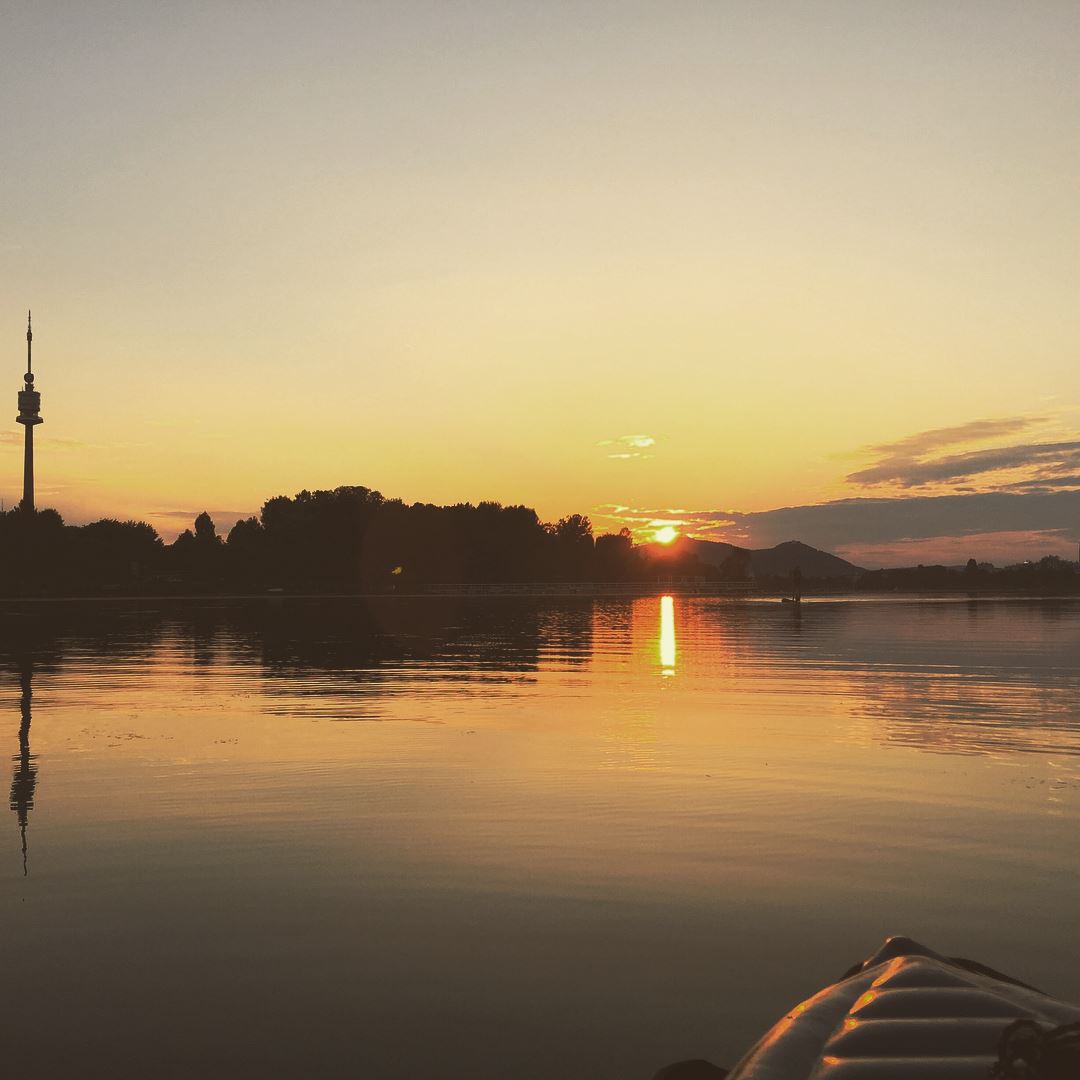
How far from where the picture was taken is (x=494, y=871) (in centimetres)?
920

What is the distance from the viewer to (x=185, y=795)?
12398mm

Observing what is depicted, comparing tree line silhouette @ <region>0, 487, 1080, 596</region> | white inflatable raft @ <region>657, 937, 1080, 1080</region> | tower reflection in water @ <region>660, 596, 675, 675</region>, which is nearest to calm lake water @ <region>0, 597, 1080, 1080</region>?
white inflatable raft @ <region>657, 937, 1080, 1080</region>

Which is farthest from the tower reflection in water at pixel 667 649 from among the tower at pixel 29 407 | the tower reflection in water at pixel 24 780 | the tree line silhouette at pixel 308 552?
the tower at pixel 29 407

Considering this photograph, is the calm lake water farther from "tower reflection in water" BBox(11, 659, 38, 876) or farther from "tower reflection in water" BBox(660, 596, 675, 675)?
"tower reflection in water" BBox(660, 596, 675, 675)

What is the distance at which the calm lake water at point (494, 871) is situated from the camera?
6090 millimetres

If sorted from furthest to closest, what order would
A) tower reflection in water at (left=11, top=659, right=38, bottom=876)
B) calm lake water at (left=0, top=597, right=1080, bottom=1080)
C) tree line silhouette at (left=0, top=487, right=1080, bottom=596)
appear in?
1. tree line silhouette at (left=0, top=487, right=1080, bottom=596)
2. tower reflection in water at (left=11, top=659, right=38, bottom=876)
3. calm lake water at (left=0, top=597, right=1080, bottom=1080)

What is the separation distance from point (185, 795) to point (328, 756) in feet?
9.42

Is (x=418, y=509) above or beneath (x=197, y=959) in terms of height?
above

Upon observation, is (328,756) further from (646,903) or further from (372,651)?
(372,651)

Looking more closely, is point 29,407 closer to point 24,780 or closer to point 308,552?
point 308,552

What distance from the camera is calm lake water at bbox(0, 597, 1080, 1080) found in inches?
240

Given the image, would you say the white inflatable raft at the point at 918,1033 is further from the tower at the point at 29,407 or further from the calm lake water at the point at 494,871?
the tower at the point at 29,407

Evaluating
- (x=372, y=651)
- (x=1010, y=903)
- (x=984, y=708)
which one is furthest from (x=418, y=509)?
(x=1010, y=903)

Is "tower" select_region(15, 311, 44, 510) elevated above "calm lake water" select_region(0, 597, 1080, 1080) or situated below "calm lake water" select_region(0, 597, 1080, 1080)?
above
